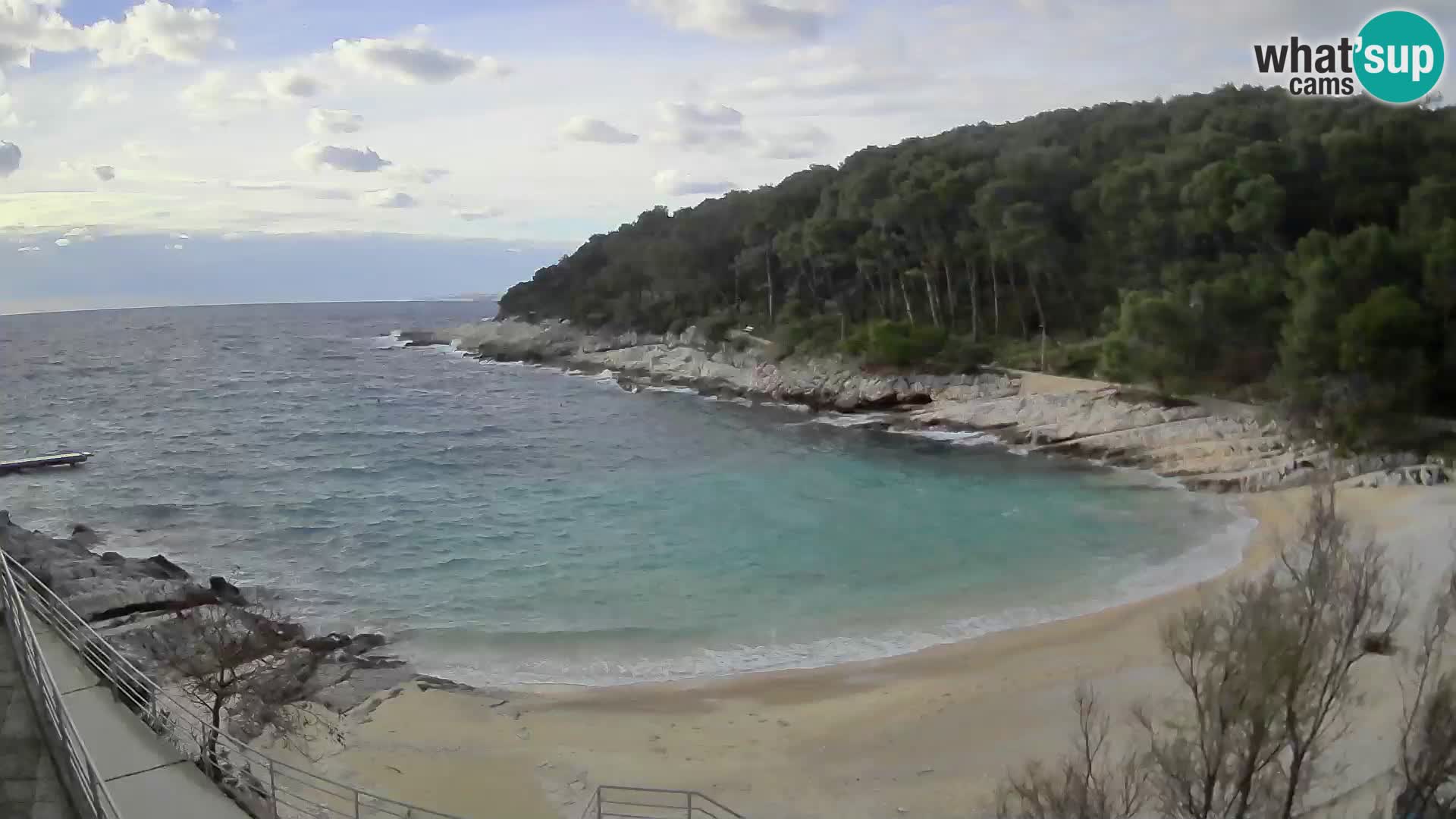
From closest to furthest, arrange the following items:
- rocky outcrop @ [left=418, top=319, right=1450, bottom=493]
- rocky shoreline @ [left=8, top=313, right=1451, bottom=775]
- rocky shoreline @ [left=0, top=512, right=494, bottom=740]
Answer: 1. rocky shoreline @ [left=0, top=512, right=494, bottom=740]
2. rocky shoreline @ [left=8, top=313, right=1451, bottom=775]
3. rocky outcrop @ [left=418, top=319, right=1450, bottom=493]

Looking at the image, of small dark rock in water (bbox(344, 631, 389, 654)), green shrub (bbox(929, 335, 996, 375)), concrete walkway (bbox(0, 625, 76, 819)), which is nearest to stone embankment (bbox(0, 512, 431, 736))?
small dark rock in water (bbox(344, 631, 389, 654))

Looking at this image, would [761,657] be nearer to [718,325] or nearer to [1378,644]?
[1378,644]

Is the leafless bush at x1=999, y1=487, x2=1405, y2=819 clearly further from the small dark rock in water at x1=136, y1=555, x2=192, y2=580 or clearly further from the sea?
the small dark rock in water at x1=136, y1=555, x2=192, y2=580

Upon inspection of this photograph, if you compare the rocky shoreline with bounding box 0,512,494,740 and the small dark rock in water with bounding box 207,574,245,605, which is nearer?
the rocky shoreline with bounding box 0,512,494,740

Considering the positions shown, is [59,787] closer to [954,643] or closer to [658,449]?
[954,643]

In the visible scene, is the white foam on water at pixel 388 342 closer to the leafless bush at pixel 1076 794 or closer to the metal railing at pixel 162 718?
the metal railing at pixel 162 718

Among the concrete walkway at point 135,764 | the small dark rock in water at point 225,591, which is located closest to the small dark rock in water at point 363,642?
the small dark rock in water at point 225,591

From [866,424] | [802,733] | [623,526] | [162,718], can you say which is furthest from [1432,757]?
[866,424]
